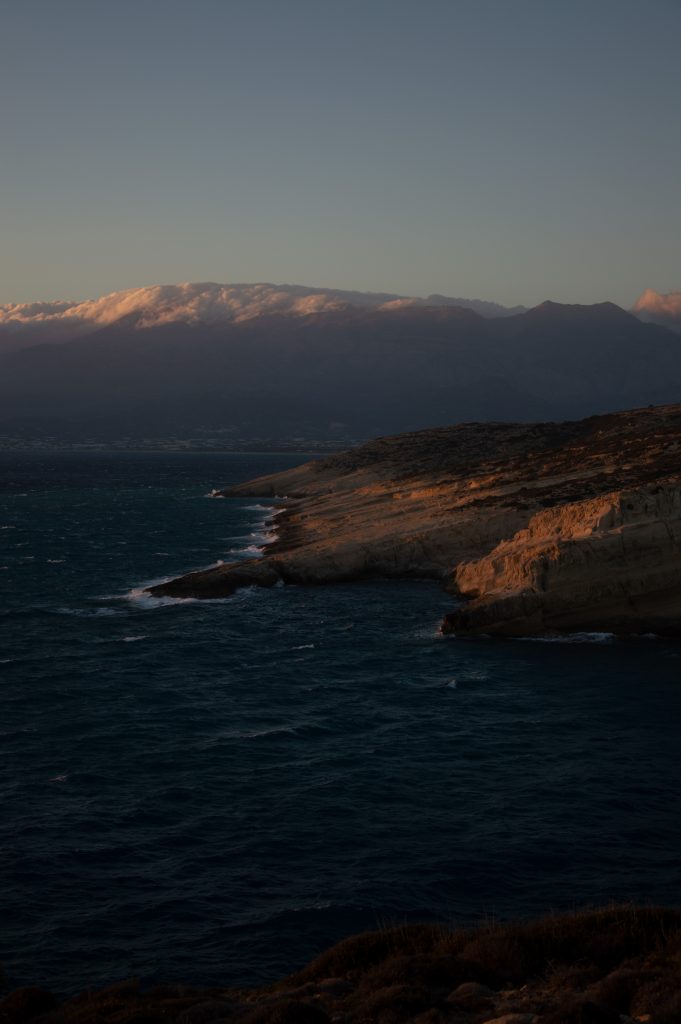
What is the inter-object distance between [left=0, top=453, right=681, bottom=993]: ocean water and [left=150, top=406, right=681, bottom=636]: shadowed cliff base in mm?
2504

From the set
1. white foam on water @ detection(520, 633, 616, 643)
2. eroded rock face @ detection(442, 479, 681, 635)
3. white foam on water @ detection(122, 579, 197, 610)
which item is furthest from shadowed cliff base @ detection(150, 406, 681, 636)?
white foam on water @ detection(122, 579, 197, 610)

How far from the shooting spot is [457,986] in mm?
19625

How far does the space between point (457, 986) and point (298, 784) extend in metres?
16.6

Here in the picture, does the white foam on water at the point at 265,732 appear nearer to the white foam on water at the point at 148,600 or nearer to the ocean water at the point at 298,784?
the ocean water at the point at 298,784

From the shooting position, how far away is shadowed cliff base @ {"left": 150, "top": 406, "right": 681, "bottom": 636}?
5662 centimetres

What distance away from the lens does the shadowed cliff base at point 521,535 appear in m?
56.6

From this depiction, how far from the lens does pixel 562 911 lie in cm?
2634

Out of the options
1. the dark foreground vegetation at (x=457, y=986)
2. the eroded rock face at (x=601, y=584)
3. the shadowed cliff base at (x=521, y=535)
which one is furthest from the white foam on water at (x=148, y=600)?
the dark foreground vegetation at (x=457, y=986)

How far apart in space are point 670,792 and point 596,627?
22939mm

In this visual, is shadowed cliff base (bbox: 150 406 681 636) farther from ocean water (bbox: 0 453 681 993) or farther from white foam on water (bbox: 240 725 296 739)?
white foam on water (bbox: 240 725 296 739)

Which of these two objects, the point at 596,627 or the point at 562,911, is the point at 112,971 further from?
the point at 596,627

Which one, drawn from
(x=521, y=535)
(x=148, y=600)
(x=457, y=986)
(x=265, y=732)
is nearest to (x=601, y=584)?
(x=521, y=535)

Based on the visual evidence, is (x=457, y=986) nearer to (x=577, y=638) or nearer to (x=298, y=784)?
(x=298, y=784)

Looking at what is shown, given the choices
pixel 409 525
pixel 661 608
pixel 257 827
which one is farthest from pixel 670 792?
pixel 409 525
